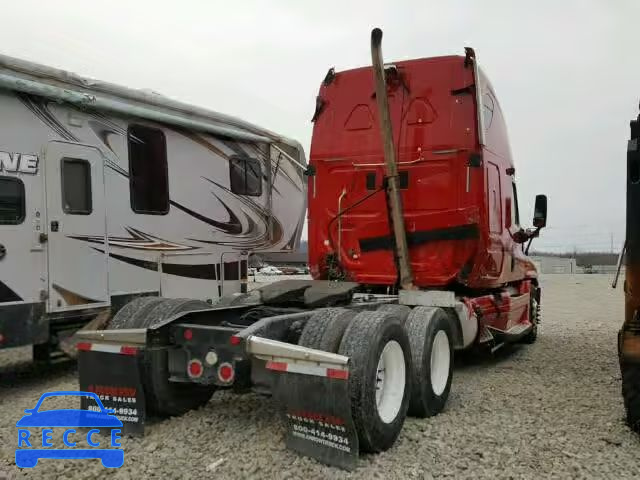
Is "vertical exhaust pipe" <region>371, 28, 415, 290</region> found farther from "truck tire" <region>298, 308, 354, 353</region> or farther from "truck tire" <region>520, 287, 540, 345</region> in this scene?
"truck tire" <region>520, 287, 540, 345</region>

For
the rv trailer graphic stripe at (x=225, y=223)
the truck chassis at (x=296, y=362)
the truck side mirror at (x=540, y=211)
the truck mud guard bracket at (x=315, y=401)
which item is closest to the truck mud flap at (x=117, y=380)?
the truck chassis at (x=296, y=362)

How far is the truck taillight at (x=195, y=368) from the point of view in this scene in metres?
4.23

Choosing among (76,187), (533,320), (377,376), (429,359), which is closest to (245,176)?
(76,187)

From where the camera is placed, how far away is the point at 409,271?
20.6ft

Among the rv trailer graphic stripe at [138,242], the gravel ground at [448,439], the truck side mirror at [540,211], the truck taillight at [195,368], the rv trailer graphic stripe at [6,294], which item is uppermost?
the truck side mirror at [540,211]

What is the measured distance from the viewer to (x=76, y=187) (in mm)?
6395

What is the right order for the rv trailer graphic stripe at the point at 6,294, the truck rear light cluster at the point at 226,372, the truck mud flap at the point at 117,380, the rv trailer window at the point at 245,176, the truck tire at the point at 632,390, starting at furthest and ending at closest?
the rv trailer window at the point at 245,176 → the rv trailer graphic stripe at the point at 6,294 → the truck mud flap at the point at 117,380 → the truck tire at the point at 632,390 → the truck rear light cluster at the point at 226,372

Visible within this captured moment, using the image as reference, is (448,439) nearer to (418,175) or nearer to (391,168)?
(391,168)

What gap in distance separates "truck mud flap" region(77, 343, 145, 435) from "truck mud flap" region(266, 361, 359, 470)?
1.15 m

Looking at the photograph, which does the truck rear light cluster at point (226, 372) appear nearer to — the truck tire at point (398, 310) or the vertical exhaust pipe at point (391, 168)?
the truck tire at point (398, 310)

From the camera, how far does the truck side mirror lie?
780 centimetres

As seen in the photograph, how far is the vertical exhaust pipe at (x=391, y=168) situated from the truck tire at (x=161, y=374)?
82.4 inches

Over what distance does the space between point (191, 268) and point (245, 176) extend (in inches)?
64.8

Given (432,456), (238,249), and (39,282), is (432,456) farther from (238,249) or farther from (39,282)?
(238,249)
